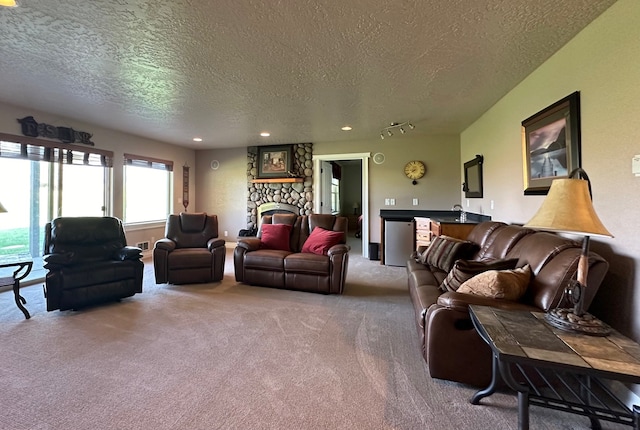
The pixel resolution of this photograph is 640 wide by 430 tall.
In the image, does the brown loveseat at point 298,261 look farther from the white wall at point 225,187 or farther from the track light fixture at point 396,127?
the white wall at point 225,187

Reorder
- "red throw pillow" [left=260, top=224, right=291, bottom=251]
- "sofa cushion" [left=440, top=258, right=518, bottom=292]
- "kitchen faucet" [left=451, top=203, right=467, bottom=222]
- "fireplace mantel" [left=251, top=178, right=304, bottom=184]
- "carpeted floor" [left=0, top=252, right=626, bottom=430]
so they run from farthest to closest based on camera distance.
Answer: "fireplace mantel" [left=251, top=178, right=304, bottom=184] → "kitchen faucet" [left=451, top=203, right=467, bottom=222] → "red throw pillow" [left=260, top=224, right=291, bottom=251] → "sofa cushion" [left=440, top=258, right=518, bottom=292] → "carpeted floor" [left=0, top=252, right=626, bottom=430]

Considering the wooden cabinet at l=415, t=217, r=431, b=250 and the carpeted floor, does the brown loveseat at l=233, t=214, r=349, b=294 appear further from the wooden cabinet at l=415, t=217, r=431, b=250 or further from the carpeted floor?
the wooden cabinet at l=415, t=217, r=431, b=250

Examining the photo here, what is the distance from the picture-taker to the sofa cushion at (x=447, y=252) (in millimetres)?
2883

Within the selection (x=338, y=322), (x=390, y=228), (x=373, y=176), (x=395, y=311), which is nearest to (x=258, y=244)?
(x=338, y=322)

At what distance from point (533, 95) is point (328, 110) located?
228 centimetres

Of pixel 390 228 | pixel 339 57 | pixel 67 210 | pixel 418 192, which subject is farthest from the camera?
pixel 418 192

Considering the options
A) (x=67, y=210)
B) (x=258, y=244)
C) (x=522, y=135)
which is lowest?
Result: (x=258, y=244)

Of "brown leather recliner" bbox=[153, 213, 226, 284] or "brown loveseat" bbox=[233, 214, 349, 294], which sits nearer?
"brown loveseat" bbox=[233, 214, 349, 294]

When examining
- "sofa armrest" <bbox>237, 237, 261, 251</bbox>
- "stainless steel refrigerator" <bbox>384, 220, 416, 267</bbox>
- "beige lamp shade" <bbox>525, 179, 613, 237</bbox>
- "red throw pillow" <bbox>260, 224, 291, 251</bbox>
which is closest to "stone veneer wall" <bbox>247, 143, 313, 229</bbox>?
"stainless steel refrigerator" <bbox>384, 220, 416, 267</bbox>

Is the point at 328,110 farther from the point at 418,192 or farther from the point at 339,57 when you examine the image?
the point at 418,192

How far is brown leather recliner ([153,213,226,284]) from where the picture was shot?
388cm

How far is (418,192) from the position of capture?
5668mm

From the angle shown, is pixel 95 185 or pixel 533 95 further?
pixel 95 185

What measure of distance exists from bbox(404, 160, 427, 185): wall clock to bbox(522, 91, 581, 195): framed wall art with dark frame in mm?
2654
